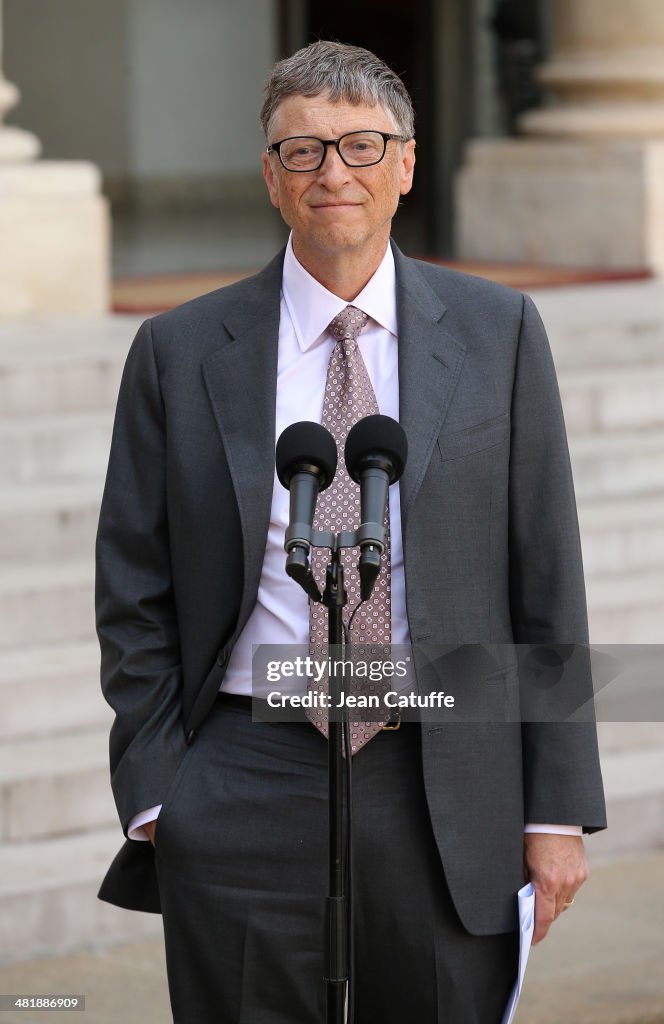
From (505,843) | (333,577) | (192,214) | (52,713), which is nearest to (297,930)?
(505,843)

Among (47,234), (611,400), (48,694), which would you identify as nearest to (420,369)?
(48,694)

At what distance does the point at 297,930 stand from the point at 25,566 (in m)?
3.35

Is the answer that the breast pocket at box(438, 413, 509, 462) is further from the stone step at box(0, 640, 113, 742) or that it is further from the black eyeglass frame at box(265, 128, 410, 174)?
the stone step at box(0, 640, 113, 742)

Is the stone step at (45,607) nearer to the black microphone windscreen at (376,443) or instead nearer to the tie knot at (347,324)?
the tie knot at (347,324)

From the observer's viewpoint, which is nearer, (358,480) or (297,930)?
(358,480)

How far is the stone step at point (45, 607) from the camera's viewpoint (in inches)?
219

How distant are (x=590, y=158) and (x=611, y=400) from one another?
2688mm

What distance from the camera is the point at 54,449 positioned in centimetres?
639

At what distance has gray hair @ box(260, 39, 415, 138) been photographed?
8.63 ft

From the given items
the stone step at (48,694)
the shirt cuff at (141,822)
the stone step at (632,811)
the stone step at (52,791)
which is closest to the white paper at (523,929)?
the shirt cuff at (141,822)

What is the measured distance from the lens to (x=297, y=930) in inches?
106

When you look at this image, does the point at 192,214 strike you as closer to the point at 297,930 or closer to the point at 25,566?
the point at 25,566

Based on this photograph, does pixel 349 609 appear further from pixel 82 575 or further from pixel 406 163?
pixel 82 575

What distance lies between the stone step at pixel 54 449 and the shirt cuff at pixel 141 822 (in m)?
3.64
